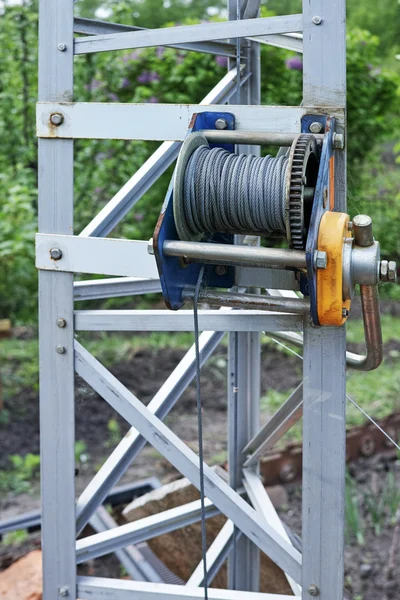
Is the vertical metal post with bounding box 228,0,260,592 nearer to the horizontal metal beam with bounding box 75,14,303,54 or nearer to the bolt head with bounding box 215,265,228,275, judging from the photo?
the bolt head with bounding box 215,265,228,275

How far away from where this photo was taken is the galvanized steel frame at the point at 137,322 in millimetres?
2049

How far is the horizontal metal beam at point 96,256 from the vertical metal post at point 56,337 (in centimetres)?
3

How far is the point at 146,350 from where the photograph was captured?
22.8 ft

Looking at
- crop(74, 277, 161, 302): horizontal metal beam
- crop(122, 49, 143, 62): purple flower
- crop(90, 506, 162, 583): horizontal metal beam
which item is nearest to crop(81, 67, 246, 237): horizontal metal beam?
crop(74, 277, 161, 302): horizontal metal beam

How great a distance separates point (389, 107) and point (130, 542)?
21.5ft

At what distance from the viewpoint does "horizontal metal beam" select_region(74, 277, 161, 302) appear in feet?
7.66

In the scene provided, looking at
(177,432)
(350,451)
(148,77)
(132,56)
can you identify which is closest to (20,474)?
(177,432)

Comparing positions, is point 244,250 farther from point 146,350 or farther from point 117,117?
point 146,350

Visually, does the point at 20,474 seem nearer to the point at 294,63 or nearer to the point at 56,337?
the point at 56,337

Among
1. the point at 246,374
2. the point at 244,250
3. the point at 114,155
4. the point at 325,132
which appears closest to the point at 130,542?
the point at 246,374

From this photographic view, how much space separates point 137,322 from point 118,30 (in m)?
0.90

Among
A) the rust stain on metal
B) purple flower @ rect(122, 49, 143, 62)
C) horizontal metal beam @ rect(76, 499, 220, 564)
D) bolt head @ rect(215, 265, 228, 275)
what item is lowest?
the rust stain on metal

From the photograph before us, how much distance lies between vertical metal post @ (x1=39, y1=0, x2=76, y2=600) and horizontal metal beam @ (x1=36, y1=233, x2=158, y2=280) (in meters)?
0.03

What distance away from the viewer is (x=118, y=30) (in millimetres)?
2467
